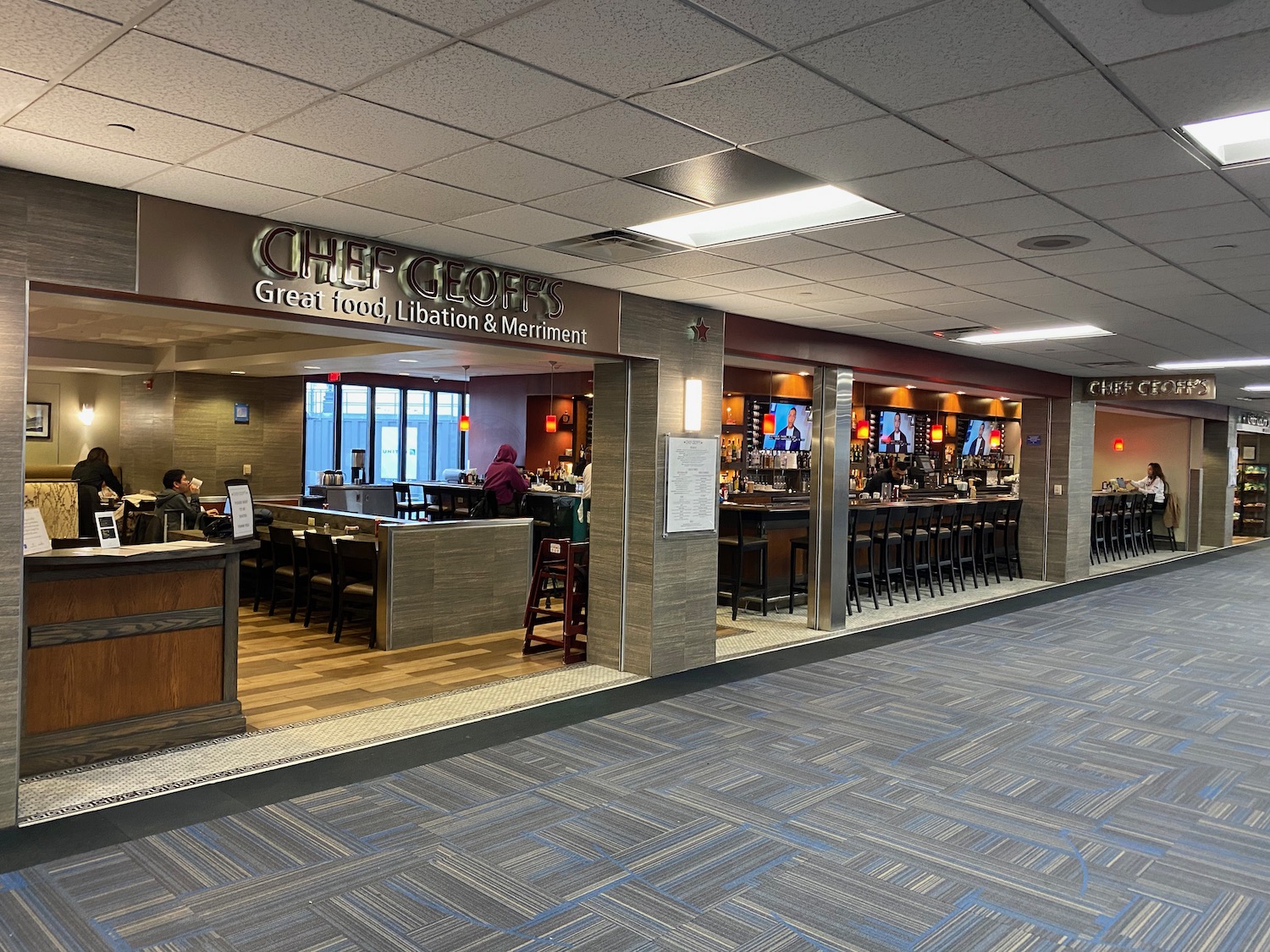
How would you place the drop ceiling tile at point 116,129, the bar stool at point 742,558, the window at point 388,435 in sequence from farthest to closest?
the window at point 388,435 < the bar stool at point 742,558 < the drop ceiling tile at point 116,129

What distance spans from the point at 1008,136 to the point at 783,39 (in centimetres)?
112

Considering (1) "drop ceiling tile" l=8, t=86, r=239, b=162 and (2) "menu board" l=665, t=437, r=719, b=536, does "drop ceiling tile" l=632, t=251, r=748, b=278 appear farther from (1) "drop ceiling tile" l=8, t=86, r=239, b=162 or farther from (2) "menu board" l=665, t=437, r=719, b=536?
(1) "drop ceiling tile" l=8, t=86, r=239, b=162

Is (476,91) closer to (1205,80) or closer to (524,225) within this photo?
(524,225)

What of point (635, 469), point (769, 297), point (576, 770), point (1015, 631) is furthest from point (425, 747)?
point (1015, 631)

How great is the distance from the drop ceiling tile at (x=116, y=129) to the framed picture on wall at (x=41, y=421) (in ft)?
40.6

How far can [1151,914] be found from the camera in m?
3.19

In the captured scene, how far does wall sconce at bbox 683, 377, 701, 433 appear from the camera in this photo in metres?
6.61

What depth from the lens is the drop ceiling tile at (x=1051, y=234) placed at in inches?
169

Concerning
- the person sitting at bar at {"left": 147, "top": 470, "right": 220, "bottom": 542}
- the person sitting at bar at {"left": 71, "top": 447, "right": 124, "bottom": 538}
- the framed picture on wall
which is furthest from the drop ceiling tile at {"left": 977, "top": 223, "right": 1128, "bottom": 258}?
the framed picture on wall

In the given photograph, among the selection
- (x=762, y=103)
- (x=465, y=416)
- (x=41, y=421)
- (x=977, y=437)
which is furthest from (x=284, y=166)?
(x=977, y=437)

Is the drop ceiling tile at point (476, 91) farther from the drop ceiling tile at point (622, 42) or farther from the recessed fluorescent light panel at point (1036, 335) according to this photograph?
the recessed fluorescent light panel at point (1036, 335)

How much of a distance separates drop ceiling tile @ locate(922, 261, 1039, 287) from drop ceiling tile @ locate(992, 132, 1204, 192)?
153 centimetres

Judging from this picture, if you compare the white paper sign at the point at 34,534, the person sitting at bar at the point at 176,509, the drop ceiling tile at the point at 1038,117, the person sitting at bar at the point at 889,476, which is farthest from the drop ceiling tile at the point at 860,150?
the person sitting at bar at the point at 889,476

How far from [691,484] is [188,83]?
4.40 meters
